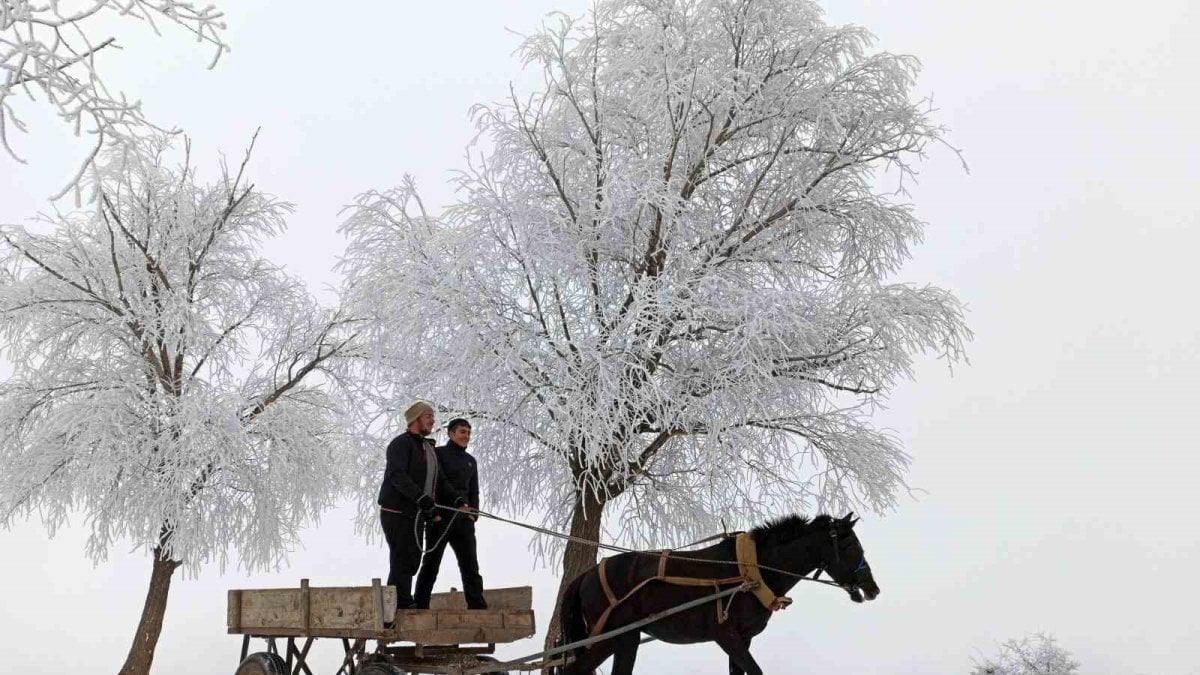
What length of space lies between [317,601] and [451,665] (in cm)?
125

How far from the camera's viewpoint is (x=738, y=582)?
8914 millimetres

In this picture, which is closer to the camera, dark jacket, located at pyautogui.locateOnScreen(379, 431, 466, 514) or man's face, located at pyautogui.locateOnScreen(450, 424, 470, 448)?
dark jacket, located at pyautogui.locateOnScreen(379, 431, 466, 514)

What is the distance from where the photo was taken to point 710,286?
39.1 ft

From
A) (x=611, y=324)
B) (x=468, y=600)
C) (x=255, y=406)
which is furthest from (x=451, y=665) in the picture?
(x=255, y=406)

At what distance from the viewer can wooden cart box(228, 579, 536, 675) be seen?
8.63m

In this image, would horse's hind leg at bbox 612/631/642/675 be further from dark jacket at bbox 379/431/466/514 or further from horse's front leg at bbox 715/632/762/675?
dark jacket at bbox 379/431/466/514

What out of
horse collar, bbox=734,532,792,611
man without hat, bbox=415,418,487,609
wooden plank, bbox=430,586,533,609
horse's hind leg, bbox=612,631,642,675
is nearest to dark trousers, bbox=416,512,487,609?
man without hat, bbox=415,418,487,609

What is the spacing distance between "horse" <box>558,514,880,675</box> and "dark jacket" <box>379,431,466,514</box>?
152 cm

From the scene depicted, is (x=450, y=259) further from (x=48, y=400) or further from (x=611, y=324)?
(x=48, y=400)

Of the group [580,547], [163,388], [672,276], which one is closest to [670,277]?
[672,276]

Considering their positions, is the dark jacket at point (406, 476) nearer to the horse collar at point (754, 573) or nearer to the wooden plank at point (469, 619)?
the wooden plank at point (469, 619)

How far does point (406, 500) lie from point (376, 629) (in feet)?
3.61

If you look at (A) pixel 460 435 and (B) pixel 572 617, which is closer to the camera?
(A) pixel 460 435

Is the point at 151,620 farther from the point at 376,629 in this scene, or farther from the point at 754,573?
the point at 754,573
